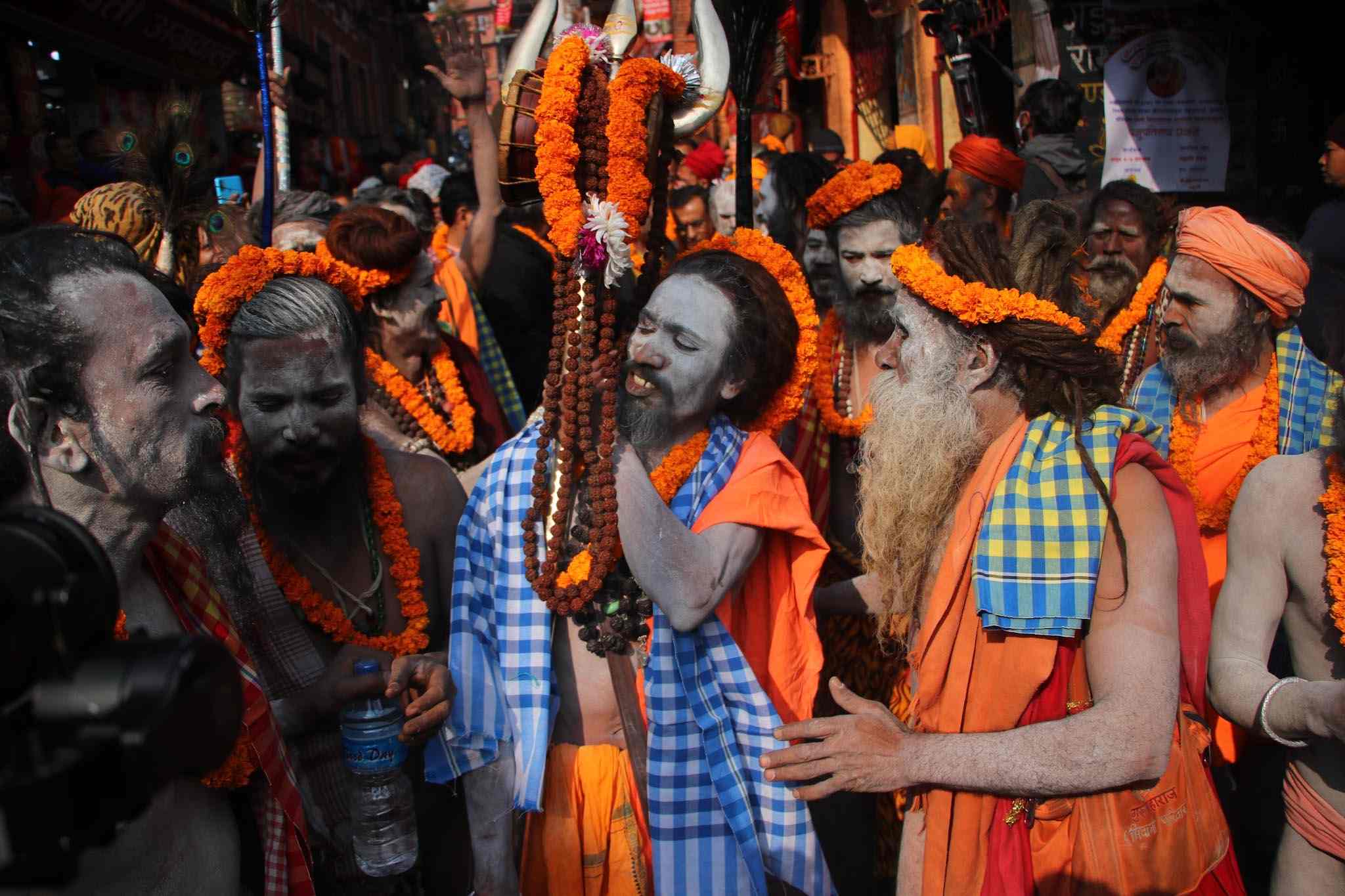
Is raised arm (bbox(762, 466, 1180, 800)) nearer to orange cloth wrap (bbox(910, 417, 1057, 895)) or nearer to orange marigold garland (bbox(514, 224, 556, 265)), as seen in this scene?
orange cloth wrap (bbox(910, 417, 1057, 895))

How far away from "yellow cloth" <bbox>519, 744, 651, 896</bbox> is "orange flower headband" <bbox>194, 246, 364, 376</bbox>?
1.51m

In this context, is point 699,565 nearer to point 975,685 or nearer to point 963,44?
point 975,685

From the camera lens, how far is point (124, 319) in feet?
6.27

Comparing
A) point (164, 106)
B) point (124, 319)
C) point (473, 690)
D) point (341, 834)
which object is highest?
point (164, 106)

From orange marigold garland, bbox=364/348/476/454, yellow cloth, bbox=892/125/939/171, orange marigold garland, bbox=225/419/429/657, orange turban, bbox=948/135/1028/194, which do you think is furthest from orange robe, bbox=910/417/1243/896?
yellow cloth, bbox=892/125/939/171

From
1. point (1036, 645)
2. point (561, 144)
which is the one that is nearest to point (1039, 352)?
point (1036, 645)

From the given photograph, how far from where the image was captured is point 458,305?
5.72m

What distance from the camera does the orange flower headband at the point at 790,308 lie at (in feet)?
10.2

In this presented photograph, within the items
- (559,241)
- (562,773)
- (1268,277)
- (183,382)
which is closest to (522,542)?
(562,773)

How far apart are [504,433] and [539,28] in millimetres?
2453

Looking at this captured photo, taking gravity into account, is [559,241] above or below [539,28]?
below

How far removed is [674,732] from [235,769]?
1.06 m

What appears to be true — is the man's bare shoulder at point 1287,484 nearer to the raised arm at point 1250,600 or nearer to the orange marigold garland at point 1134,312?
the raised arm at point 1250,600

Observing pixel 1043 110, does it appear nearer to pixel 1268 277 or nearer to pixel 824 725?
pixel 1268 277
